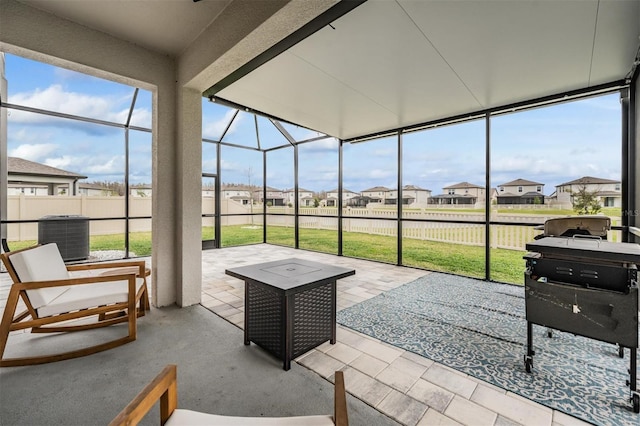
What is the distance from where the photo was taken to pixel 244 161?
28.5 ft

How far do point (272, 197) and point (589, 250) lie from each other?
7.76 m

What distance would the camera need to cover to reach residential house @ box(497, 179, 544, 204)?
4.69m

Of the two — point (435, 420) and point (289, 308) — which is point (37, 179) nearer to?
point (289, 308)

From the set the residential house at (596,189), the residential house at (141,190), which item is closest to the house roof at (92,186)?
the residential house at (141,190)

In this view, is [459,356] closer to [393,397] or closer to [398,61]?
[393,397]

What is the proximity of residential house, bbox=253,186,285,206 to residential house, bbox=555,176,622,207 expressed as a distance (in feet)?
22.0

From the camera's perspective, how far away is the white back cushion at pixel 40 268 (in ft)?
7.14

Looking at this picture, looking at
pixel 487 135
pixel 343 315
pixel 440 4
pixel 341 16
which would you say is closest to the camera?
pixel 440 4

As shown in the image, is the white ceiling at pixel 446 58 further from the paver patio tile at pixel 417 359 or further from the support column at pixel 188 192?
the paver patio tile at pixel 417 359

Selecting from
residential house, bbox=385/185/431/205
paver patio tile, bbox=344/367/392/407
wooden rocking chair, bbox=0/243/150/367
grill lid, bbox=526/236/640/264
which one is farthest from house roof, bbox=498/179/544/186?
wooden rocking chair, bbox=0/243/150/367

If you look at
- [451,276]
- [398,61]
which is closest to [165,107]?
[398,61]

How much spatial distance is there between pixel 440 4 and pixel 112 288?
12.2 ft

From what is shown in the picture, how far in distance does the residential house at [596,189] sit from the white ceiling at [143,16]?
515cm

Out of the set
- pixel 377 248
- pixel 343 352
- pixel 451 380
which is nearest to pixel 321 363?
pixel 343 352
